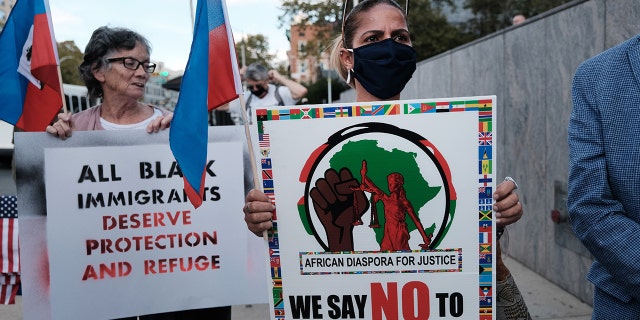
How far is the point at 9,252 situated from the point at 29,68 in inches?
37.5

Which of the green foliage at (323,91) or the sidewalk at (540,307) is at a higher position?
the green foliage at (323,91)

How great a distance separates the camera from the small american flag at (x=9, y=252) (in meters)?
2.99

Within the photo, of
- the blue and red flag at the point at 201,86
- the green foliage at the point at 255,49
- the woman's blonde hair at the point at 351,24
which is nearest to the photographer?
the blue and red flag at the point at 201,86

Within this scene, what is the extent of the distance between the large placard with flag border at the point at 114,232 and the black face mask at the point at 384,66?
92 centimetres

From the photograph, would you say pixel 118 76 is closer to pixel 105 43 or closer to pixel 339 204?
pixel 105 43

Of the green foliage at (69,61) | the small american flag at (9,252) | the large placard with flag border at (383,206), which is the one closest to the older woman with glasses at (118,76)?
the small american flag at (9,252)

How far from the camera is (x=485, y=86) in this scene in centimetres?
641

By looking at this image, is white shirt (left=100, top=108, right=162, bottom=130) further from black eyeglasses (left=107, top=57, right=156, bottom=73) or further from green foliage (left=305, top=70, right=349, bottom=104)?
green foliage (left=305, top=70, right=349, bottom=104)

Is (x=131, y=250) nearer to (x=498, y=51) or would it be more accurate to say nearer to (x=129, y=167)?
(x=129, y=167)

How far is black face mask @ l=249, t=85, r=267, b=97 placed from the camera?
6008 mm

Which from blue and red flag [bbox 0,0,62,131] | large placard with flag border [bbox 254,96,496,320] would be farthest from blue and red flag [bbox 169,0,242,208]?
blue and red flag [bbox 0,0,62,131]

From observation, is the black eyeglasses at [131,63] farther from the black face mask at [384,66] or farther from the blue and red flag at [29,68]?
the black face mask at [384,66]

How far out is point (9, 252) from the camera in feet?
9.84

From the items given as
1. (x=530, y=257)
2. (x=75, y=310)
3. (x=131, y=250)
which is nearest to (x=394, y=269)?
(x=131, y=250)
